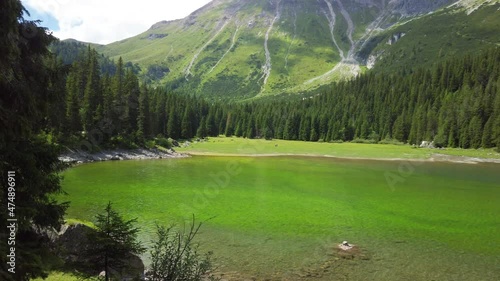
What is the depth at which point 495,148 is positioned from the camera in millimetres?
105500

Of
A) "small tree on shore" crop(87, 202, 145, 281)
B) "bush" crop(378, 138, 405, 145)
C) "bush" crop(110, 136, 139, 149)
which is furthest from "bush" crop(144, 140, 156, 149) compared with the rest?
"bush" crop(378, 138, 405, 145)

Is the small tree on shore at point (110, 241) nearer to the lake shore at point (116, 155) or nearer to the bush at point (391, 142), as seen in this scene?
the lake shore at point (116, 155)

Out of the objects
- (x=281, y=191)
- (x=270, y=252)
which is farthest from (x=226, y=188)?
(x=270, y=252)

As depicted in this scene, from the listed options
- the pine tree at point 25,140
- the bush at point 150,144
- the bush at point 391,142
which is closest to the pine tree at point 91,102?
the bush at point 150,144

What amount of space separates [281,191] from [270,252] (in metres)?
21.6

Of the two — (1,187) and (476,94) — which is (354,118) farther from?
(1,187)

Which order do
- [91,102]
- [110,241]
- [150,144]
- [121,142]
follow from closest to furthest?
1. [110,241]
2. [91,102]
3. [121,142]
4. [150,144]

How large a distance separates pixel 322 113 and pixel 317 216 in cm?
14247

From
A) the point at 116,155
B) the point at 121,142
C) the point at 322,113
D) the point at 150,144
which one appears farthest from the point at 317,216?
the point at 322,113

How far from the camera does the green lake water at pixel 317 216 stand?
1970 cm

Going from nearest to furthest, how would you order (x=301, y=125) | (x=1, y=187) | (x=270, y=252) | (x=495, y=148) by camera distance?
(x=1, y=187) < (x=270, y=252) < (x=495, y=148) < (x=301, y=125)

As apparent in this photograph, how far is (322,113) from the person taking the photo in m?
168

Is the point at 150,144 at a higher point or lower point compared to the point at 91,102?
lower

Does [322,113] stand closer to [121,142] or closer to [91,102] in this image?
[121,142]
